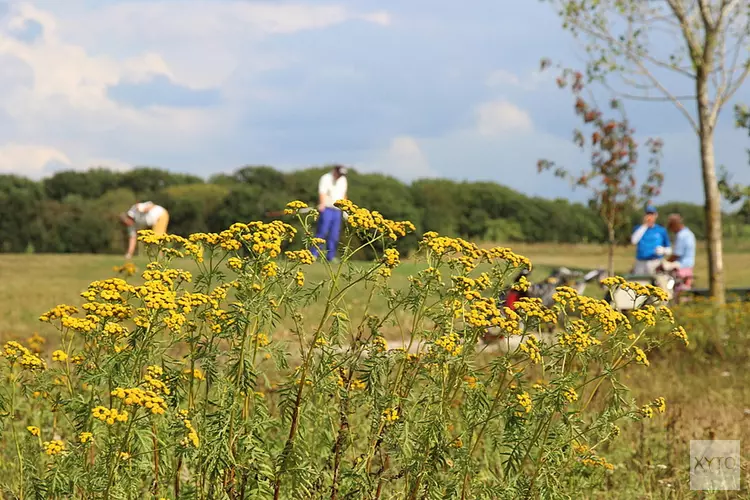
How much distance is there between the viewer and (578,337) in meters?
3.10

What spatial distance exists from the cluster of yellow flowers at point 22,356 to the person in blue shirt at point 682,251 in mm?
11521

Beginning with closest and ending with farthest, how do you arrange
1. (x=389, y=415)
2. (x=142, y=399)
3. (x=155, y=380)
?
(x=142, y=399)
(x=155, y=380)
(x=389, y=415)

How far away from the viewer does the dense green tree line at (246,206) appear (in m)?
40.0

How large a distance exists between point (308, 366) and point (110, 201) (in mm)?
45585

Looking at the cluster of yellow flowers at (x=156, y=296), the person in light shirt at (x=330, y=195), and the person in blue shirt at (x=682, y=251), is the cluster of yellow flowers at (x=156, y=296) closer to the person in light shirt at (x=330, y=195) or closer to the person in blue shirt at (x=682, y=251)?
the person in blue shirt at (x=682, y=251)

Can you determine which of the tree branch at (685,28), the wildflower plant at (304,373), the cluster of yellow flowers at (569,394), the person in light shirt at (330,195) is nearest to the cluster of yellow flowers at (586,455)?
the wildflower plant at (304,373)

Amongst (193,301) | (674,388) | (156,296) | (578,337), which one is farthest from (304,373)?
(674,388)

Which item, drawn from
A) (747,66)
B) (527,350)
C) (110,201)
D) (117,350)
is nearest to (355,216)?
(527,350)

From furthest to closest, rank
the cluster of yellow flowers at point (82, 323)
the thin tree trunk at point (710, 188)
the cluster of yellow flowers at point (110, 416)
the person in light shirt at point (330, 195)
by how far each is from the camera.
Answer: the person in light shirt at point (330, 195), the thin tree trunk at point (710, 188), the cluster of yellow flowers at point (82, 323), the cluster of yellow flowers at point (110, 416)

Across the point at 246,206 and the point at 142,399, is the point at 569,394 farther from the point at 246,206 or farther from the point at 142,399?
the point at 246,206

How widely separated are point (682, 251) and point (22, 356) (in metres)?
11.8

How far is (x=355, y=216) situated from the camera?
3.22 meters

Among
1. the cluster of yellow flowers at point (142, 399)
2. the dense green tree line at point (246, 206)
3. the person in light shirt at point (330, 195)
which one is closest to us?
the cluster of yellow flowers at point (142, 399)

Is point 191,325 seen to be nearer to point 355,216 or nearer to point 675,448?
point 355,216
